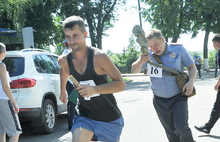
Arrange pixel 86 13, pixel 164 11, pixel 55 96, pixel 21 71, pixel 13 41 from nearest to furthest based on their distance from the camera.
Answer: pixel 21 71 → pixel 55 96 → pixel 13 41 → pixel 86 13 → pixel 164 11

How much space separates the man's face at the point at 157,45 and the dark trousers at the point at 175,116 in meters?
0.62

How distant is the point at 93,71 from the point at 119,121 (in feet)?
2.01

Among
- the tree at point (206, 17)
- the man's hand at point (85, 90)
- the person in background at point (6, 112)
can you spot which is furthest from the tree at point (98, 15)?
the man's hand at point (85, 90)

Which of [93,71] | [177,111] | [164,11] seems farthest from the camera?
[164,11]

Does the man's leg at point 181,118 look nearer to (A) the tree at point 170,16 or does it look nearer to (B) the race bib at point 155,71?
(B) the race bib at point 155,71

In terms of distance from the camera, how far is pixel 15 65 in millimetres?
5902

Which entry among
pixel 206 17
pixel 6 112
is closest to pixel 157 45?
pixel 6 112

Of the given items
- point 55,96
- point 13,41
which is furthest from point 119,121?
point 13,41

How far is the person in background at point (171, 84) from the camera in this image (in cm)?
387

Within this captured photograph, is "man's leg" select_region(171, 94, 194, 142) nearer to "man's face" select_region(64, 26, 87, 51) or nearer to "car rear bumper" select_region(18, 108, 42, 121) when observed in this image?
"man's face" select_region(64, 26, 87, 51)

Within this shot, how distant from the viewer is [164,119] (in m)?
4.13

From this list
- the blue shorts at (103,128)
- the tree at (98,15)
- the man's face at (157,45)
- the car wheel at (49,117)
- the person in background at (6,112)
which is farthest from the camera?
the tree at (98,15)

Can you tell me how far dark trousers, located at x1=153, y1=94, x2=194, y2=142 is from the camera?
3.84 metres

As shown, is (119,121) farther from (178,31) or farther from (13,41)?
(178,31)
